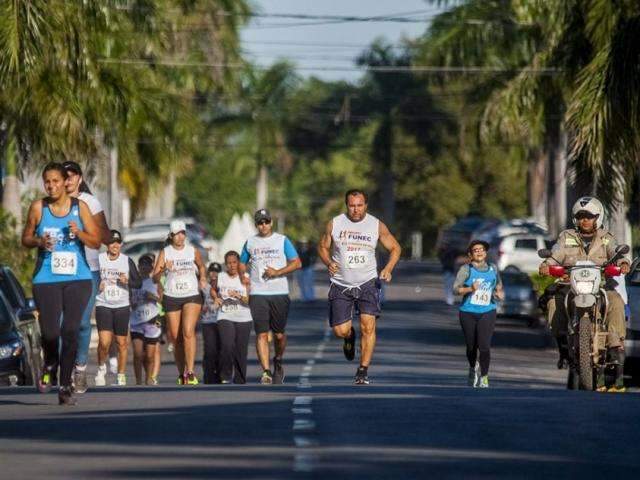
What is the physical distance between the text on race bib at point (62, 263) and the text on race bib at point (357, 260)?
479 centimetres

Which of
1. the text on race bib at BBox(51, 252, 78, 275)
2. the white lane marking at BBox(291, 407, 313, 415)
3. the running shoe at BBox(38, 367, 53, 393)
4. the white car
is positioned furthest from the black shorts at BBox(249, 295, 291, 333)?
the white car

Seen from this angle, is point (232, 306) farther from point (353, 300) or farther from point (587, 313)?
point (587, 313)

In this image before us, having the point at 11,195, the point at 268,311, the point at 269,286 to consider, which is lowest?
the point at 268,311

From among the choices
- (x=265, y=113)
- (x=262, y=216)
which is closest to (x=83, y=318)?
(x=262, y=216)

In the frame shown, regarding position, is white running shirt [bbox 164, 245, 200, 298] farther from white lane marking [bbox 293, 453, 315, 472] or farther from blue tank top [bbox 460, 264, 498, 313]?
white lane marking [bbox 293, 453, 315, 472]

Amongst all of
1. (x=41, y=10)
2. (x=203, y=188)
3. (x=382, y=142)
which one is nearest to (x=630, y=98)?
(x=41, y=10)

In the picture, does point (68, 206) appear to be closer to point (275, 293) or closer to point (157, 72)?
point (275, 293)

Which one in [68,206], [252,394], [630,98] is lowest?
[252,394]

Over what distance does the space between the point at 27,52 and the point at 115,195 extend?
86.3 feet

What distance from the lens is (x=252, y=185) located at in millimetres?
124312

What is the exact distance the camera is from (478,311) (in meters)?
21.2

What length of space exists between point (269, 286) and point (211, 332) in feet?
6.24

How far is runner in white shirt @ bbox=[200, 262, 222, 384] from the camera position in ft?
74.9

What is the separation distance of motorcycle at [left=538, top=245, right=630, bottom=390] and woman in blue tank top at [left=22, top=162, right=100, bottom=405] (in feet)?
16.0
